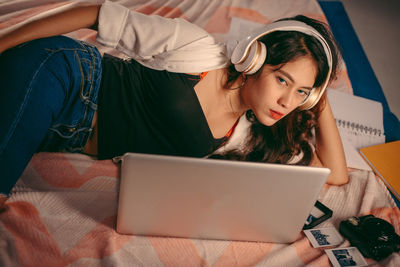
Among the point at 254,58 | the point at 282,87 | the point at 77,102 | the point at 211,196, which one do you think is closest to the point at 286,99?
the point at 282,87

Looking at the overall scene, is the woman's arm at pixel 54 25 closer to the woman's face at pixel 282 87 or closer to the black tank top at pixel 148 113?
the black tank top at pixel 148 113

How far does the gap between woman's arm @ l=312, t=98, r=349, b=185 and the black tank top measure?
48cm

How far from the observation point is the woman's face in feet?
3.16

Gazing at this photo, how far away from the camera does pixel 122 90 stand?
112cm

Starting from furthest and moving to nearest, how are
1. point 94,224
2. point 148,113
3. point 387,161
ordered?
point 387,161 → point 148,113 → point 94,224

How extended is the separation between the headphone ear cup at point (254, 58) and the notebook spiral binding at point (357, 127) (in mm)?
798

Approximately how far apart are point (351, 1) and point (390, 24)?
15.9 inches

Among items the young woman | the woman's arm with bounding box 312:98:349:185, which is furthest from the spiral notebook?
the young woman

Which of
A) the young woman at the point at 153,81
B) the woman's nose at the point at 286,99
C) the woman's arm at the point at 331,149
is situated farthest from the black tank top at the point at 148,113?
the woman's arm at the point at 331,149

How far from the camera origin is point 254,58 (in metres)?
0.94

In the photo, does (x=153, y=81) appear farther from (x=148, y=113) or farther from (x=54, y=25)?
(x=54, y=25)

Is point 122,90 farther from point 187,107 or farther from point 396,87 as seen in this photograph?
point 396,87

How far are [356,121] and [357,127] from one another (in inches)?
1.5

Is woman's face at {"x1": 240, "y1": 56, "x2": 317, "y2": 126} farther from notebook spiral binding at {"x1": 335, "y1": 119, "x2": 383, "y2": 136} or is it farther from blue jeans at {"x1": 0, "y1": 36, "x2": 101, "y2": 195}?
notebook spiral binding at {"x1": 335, "y1": 119, "x2": 383, "y2": 136}
